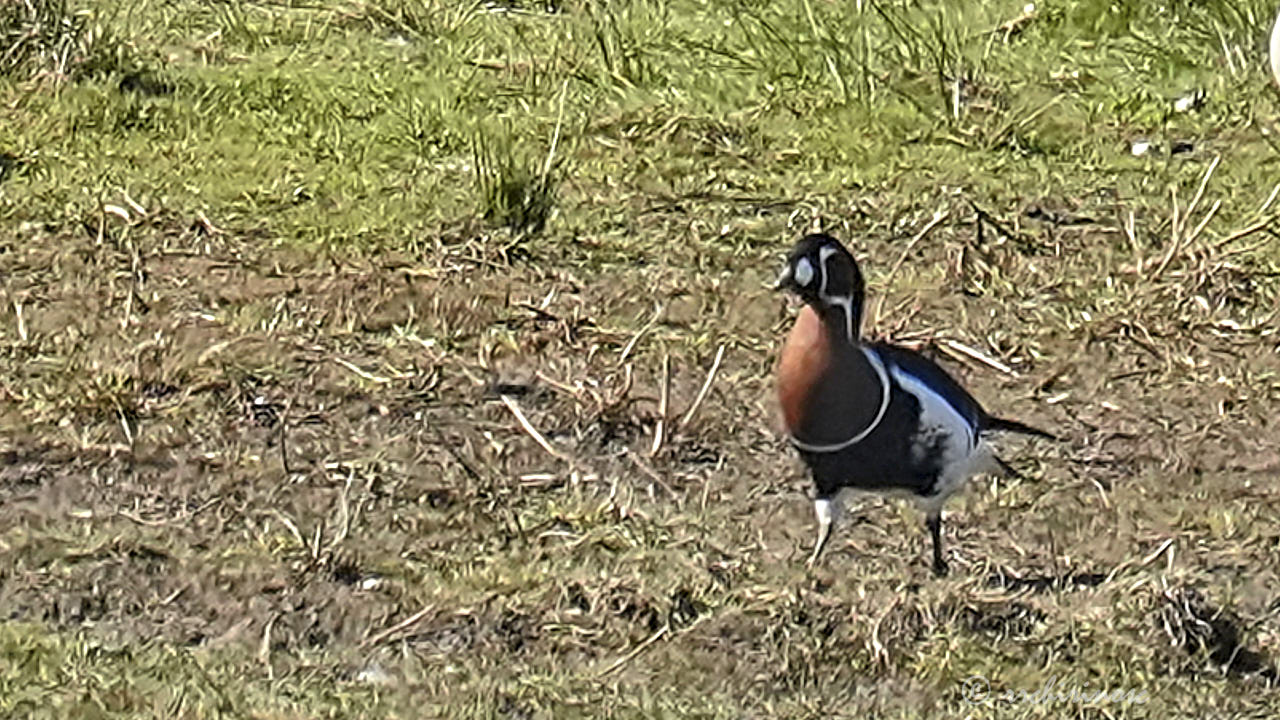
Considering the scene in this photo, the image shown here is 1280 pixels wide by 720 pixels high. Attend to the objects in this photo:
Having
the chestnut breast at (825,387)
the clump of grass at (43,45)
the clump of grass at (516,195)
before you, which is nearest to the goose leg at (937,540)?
the chestnut breast at (825,387)

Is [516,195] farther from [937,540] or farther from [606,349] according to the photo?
[937,540]

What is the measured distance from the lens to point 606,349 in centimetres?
563

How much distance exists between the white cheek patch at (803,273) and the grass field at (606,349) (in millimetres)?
489

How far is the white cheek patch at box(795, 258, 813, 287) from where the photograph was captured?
13.4 ft

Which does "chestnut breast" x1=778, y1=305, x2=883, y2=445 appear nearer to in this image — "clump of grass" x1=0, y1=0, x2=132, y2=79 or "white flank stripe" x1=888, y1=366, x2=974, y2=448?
"white flank stripe" x1=888, y1=366, x2=974, y2=448

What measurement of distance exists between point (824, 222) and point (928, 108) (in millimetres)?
840

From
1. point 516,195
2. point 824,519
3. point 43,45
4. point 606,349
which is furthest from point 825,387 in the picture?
point 43,45

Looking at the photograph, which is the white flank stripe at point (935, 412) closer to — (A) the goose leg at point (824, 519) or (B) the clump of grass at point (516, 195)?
(A) the goose leg at point (824, 519)

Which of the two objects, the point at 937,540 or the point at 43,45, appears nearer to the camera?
the point at 937,540

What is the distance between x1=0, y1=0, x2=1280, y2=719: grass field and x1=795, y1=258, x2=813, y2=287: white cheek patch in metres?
0.49

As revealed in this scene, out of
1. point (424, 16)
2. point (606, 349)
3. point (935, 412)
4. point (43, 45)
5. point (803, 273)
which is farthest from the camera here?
point (424, 16)

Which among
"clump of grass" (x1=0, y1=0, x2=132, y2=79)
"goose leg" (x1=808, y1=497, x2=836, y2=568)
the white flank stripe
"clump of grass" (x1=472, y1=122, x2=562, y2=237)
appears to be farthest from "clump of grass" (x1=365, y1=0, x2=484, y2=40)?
the white flank stripe

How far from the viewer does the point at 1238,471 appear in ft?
16.4

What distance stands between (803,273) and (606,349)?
1.58 m
